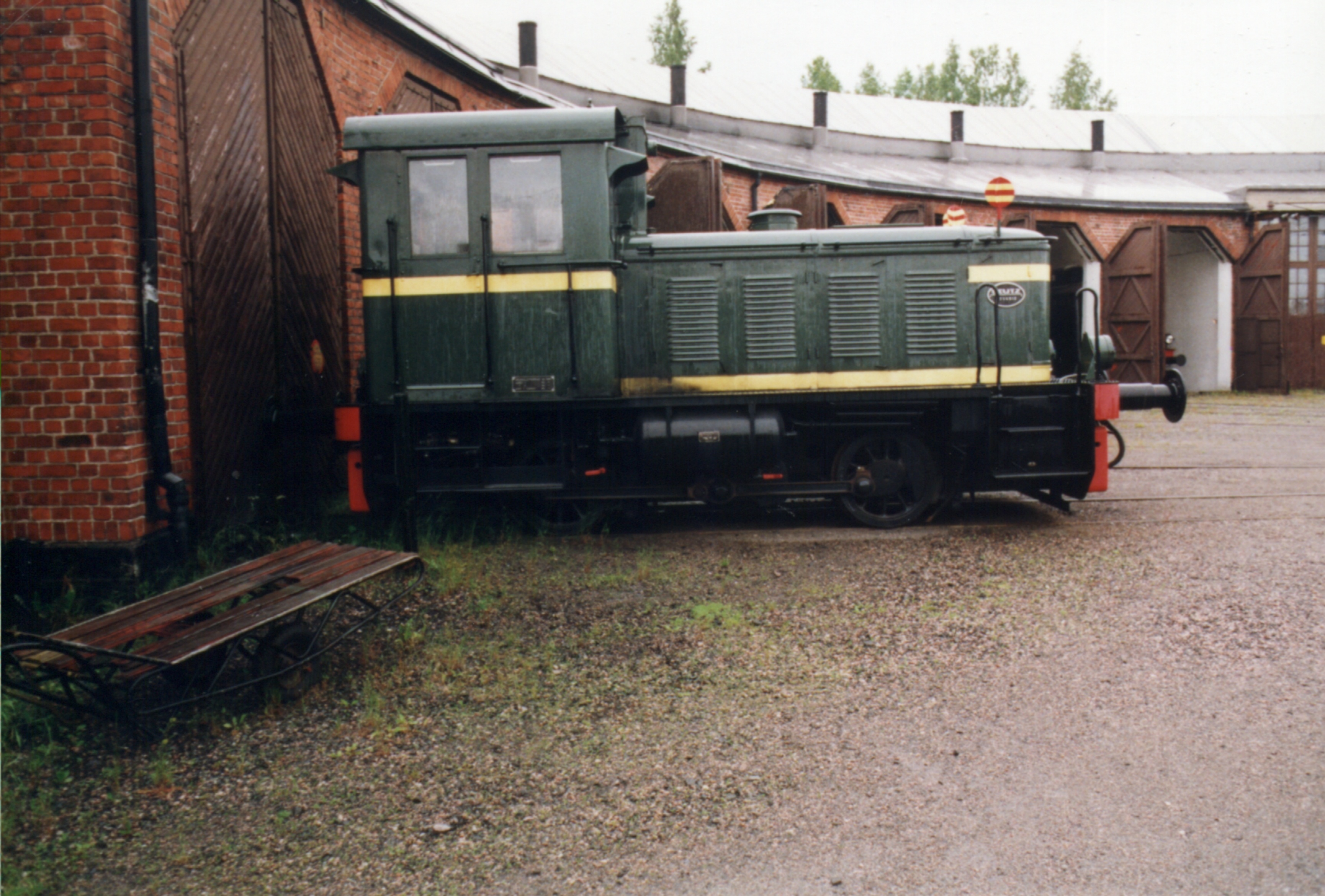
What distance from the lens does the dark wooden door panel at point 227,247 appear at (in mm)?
6484

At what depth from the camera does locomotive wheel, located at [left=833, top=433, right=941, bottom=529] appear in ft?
25.5

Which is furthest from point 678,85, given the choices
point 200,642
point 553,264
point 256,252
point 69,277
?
point 200,642

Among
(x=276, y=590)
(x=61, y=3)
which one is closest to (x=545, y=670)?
(x=276, y=590)

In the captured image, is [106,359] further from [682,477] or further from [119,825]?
[682,477]

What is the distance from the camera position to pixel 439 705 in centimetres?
412

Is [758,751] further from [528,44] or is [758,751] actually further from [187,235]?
[528,44]

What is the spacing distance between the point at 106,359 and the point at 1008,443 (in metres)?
6.02

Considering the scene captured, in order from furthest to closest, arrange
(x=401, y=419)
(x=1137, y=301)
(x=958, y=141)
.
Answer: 1. (x=958, y=141)
2. (x=1137, y=301)
3. (x=401, y=419)

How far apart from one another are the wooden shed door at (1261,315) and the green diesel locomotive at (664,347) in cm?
1960

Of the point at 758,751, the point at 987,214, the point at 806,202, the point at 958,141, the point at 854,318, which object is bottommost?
the point at 758,751

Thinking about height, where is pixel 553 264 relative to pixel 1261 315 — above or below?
below

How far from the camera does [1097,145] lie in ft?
105

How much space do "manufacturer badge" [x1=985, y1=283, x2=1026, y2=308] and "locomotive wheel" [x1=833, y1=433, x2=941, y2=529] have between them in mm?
1218

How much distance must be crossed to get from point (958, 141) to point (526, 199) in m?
26.6
